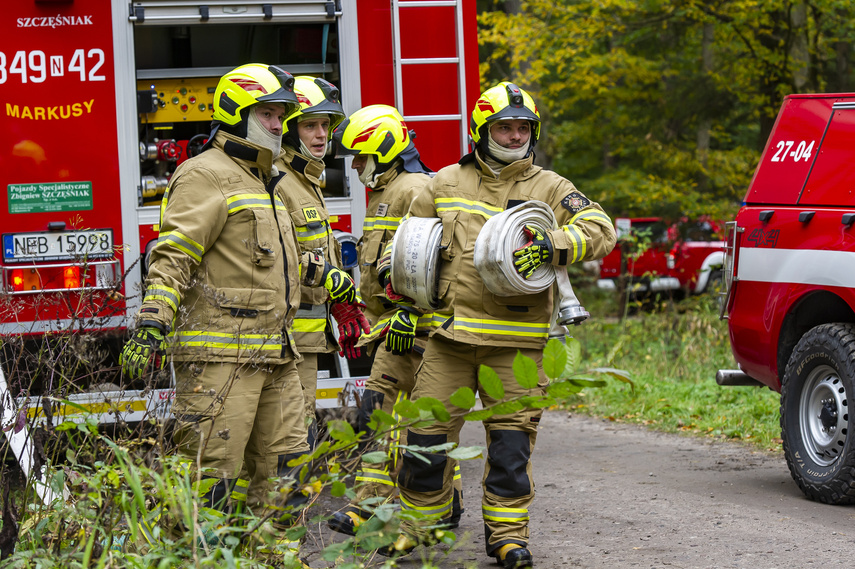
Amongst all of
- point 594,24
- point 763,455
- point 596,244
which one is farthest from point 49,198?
point 594,24

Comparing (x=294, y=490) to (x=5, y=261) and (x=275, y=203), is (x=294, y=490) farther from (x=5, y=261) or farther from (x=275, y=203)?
(x=5, y=261)

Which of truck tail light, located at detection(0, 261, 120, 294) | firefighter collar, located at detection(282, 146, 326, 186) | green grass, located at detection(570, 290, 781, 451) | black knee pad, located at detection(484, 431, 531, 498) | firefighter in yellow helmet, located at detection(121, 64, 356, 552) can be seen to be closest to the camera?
firefighter in yellow helmet, located at detection(121, 64, 356, 552)

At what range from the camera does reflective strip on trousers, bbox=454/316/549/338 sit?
4.30m

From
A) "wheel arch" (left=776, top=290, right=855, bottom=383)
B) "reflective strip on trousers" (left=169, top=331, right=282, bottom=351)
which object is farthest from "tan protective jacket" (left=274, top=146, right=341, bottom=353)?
"wheel arch" (left=776, top=290, right=855, bottom=383)

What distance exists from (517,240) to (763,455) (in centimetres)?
347

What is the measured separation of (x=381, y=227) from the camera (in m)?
5.24

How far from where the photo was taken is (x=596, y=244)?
4309mm

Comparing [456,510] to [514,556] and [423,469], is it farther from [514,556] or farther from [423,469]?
[514,556]

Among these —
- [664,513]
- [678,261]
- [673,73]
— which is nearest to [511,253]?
[664,513]

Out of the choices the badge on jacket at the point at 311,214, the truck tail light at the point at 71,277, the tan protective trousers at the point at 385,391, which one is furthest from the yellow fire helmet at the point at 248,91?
the truck tail light at the point at 71,277

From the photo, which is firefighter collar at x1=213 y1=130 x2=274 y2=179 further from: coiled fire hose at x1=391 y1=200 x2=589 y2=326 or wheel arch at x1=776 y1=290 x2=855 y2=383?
wheel arch at x1=776 y1=290 x2=855 y2=383

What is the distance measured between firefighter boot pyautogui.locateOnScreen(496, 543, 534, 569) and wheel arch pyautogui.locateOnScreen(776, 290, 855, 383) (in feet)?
7.32

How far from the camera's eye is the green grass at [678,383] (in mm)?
7797

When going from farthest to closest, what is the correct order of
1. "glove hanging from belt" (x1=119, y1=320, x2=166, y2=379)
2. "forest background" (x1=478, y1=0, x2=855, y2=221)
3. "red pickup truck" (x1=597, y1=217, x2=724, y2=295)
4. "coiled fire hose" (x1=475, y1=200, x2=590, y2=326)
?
"red pickup truck" (x1=597, y1=217, x2=724, y2=295) < "forest background" (x1=478, y1=0, x2=855, y2=221) < "coiled fire hose" (x1=475, y1=200, x2=590, y2=326) < "glove hanging from belt" (x1=119, y1=320, x2=166, y2=379)
